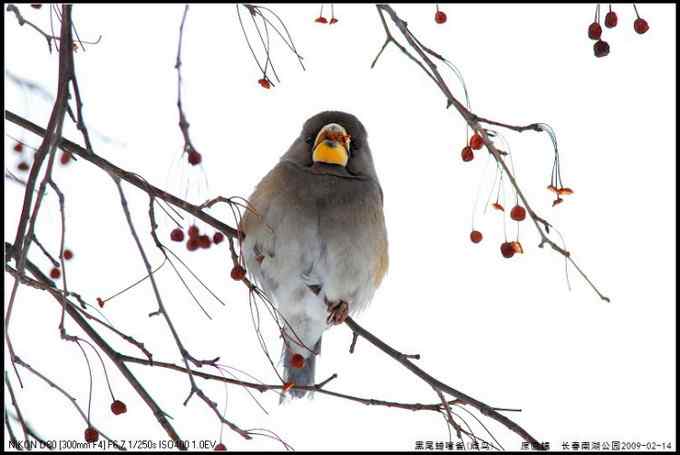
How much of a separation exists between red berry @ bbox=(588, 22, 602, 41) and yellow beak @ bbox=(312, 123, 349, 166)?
162 centimetres

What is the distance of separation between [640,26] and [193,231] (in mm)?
1913

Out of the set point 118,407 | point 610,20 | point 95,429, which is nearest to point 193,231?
point 118,407

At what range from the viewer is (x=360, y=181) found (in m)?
4.50

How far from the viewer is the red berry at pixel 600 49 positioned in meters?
3.07

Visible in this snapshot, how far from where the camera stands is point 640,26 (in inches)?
126

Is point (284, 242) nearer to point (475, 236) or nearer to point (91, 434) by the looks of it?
point (475, 236)

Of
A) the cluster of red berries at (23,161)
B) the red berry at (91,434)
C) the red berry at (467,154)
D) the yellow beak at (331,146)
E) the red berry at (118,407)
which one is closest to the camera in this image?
the red berry at (91,434)

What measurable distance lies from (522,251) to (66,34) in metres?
1.80

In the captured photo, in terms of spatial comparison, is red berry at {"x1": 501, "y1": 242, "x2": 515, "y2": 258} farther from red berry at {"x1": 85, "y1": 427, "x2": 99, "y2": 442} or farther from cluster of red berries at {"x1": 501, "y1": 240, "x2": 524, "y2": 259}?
→ red berry at {"x1": 85, "y1": 427, "x2": 99, "y2": 442}

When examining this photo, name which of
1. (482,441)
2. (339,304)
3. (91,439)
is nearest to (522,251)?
(482,441)

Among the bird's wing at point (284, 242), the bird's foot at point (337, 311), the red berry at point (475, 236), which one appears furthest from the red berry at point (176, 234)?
the red berry at point (475, 236)

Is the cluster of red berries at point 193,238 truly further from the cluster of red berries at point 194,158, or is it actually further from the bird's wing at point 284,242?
the cluster of red berries at point 194,158

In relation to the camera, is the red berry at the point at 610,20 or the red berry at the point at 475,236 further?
the red berry at the point at 475,236

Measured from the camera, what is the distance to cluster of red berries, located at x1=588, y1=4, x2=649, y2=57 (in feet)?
10.1
